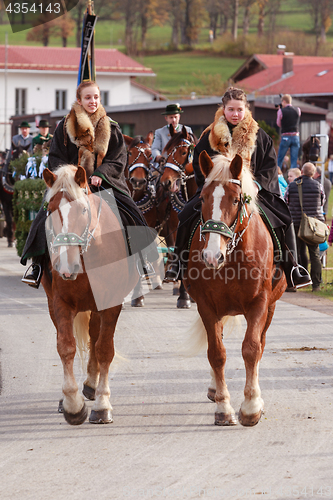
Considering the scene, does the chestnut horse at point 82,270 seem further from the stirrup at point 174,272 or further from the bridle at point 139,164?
the bridle at point 139,164

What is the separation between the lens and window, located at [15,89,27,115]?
57312mm

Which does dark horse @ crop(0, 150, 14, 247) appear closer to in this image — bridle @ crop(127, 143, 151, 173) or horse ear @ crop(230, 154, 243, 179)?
bridle @ crop(127, 143, 151, 173)

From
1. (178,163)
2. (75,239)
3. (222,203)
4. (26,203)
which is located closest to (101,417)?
(75,239)

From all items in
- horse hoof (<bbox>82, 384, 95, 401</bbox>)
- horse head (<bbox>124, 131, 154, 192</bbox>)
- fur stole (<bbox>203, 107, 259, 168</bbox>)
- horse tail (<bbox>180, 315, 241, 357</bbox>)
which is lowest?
horse hoof (<bbox>82, 384, 95, 401</bbox>)

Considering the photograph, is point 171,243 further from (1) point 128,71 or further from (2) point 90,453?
(1) point 128,71

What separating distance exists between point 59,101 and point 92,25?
50083 millimetres

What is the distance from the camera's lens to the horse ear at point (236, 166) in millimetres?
4969

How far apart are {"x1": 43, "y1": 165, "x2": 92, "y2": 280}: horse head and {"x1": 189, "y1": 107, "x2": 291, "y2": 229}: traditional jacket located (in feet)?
4.18

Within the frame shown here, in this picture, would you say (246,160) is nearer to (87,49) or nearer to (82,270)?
(82,270)

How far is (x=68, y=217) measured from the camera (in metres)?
4.85

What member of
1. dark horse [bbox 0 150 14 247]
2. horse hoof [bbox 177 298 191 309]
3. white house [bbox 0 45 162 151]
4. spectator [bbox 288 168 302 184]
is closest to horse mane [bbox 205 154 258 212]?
horse hoof [bbox 177 298 191 309]

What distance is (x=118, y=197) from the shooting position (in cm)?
595

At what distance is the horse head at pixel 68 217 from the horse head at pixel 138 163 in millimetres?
Result: 6107

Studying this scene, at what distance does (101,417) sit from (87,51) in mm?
7077
